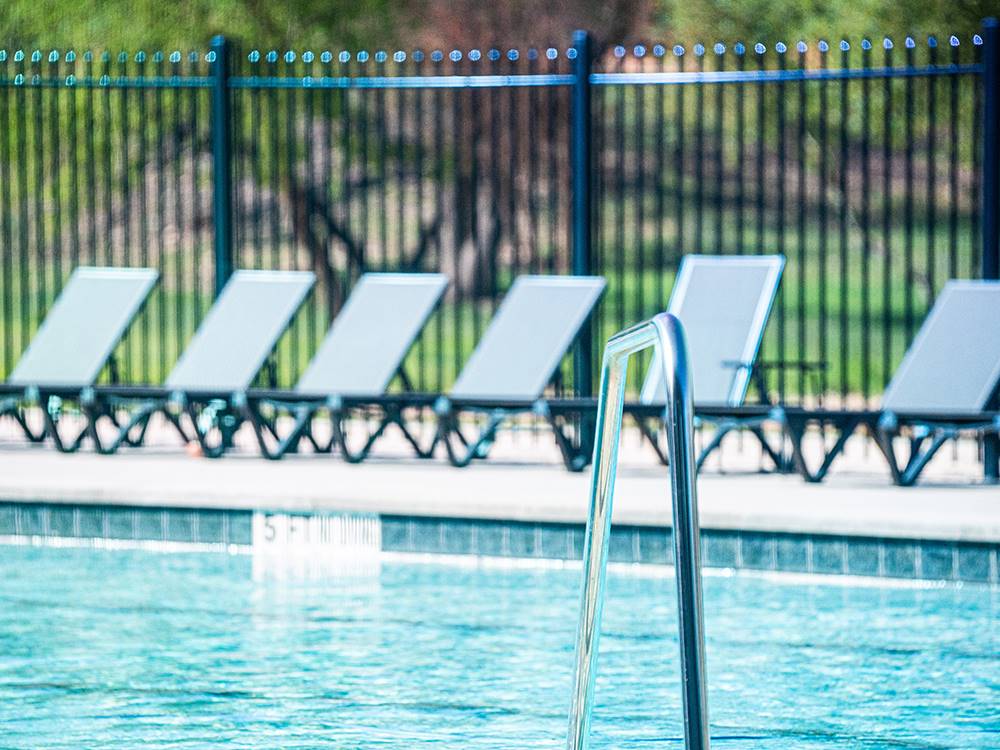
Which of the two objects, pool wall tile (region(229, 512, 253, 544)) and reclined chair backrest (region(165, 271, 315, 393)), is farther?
reclined chair backrest (region(165, 271, 315, 393))

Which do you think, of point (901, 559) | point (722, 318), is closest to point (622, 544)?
point (901, 559)

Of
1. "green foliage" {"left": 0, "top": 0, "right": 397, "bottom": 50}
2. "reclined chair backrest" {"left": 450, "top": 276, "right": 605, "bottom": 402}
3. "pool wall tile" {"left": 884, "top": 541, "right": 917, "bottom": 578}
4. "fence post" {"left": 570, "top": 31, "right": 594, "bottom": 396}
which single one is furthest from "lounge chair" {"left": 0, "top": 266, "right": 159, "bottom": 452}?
"green foliage" {"left": 0, "top": 0, "right": 397, "bottom": 50}

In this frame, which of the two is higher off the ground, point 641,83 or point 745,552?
point 641,83

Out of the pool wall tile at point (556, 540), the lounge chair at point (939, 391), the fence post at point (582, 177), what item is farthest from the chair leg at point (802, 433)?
the fence post at point (582, 177)

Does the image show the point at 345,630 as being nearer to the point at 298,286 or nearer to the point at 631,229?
the point at 298,286

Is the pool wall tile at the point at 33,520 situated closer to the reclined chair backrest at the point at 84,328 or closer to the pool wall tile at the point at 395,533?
the reclined chair backrest at the point at 84,328

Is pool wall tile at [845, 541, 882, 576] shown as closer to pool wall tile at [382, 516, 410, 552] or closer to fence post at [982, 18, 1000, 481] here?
fence post at [982, 18, 1000, 481]

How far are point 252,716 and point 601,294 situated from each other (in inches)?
171

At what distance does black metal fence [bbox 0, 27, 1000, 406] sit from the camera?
8977 millimetres

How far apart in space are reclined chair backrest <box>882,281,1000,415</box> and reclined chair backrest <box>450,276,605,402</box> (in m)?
1.67

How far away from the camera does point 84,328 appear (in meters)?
9.52

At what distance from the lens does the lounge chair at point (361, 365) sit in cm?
861

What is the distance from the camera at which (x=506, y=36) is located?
22.0 meters

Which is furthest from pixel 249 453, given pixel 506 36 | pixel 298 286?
pixel 506 36
